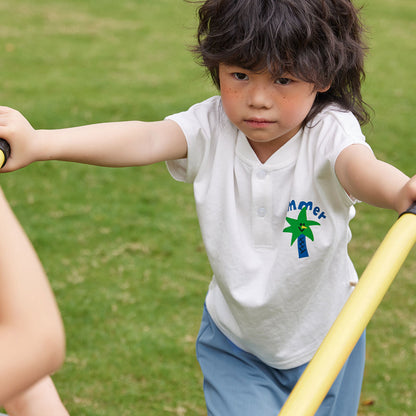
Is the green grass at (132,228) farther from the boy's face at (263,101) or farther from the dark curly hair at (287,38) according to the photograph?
the boy's face at (263,101)

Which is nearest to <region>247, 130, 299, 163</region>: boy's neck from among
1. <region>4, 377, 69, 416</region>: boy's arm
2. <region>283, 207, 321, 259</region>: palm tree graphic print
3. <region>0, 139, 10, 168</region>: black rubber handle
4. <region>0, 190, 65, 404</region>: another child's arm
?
<region>283, 207, 321, 259</region>: palm tree graphic print

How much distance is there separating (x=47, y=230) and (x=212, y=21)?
2.36 m

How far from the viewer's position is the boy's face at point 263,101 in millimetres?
1710

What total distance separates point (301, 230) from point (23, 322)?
39.5 inches

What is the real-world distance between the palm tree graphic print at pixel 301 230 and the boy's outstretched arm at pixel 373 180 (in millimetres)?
139

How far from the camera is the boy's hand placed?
4.98 feet

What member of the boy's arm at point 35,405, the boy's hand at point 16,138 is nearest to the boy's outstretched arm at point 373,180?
the boy's hand at point 16,138

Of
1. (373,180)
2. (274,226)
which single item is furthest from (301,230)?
(373,180)

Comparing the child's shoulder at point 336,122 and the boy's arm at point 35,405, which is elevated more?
the child's shoulder at point 336,122

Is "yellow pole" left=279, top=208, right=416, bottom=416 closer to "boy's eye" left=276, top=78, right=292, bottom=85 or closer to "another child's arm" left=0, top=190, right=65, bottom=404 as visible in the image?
"another child's arm" left=0, top=190, right=65, bottom=404

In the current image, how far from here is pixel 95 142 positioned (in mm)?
1709

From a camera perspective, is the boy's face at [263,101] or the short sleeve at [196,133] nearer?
the boy's face at [263,101]

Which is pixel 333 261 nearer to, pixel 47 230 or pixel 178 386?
pixel 178 386

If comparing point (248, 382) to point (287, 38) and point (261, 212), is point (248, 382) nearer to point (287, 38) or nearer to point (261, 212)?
point (261, 212)
